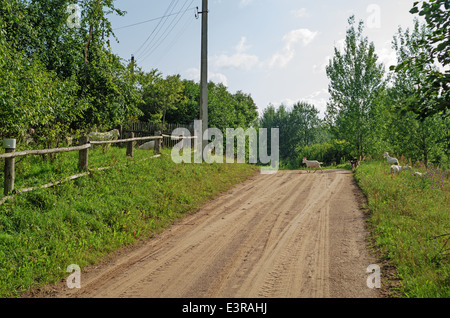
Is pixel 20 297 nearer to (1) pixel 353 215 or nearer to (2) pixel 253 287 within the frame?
(2) pixel 253 287

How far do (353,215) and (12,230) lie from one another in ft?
28.2

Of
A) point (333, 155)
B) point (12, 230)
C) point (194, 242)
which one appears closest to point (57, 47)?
point (12, 230)

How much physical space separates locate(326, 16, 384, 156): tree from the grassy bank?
1210cm

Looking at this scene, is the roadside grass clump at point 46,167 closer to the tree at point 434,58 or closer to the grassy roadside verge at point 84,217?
the grassy roadside verge at point 84,217

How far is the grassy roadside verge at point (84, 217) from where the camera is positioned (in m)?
5.52

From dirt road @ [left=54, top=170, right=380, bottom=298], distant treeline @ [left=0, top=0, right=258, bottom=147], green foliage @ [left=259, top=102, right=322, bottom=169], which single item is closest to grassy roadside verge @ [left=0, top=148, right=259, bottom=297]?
dirt road @ [left=54, top=170, right=380, bottom=298]

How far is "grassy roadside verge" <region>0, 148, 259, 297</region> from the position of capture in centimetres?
552

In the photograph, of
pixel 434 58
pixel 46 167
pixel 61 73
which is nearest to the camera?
pixel 434 58

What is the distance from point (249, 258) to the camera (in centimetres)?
602

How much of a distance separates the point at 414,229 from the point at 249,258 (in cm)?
400

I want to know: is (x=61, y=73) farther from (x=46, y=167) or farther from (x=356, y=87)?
(x=356, y=87)

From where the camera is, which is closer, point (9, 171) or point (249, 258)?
point (249, 258)

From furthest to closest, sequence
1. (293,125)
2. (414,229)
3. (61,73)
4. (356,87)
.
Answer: (293,125) → (356,87) → (61,73) → (414,229)

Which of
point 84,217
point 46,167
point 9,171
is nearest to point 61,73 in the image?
point 46,167
